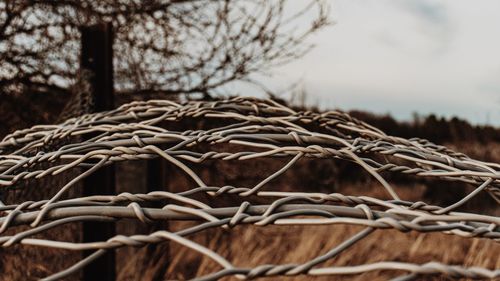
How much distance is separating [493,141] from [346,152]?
580 centimetres

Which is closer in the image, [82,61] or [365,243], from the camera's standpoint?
[82,61]

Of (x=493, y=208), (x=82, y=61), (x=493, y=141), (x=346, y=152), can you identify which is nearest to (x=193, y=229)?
(x=346, y=152)

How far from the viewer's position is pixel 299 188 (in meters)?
4.18

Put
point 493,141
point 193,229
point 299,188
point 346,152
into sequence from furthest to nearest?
1. point 493,141
2. point 299,188
3. point 346,152
4. point 193,229

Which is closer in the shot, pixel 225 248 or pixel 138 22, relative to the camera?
pixel 225 248

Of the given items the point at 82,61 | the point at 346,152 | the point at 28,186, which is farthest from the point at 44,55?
the point at 346,152

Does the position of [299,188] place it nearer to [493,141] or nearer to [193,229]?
[493,141]

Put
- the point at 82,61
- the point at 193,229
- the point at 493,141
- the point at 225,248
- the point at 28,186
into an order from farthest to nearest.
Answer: the point at 493,141, the point at 225,248, the point at 82,61, the point at 28,186, the point at 193,229

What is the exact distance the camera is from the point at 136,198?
0.74 metres

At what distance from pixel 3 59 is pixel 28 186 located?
1.04m

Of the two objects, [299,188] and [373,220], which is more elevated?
[373,220]

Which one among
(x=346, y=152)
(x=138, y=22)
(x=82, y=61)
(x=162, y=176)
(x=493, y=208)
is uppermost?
(x=138, y=22)

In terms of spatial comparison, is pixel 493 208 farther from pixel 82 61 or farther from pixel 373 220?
pixel 373 220

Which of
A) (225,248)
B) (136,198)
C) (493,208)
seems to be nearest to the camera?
(136,198)
